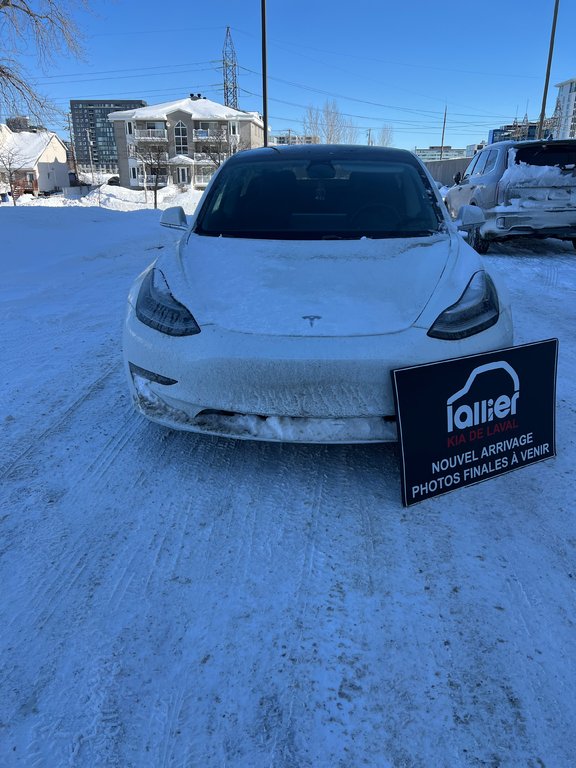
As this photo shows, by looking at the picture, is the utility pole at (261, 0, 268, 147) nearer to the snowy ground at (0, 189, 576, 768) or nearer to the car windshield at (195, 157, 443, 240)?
the car windshield at (195, 157, 443, 240)

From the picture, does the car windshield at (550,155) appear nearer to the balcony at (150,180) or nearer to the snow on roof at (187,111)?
the balcony at (150,180)

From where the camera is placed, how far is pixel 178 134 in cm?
6244

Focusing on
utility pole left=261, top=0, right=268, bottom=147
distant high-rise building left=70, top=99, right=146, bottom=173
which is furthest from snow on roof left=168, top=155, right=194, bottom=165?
distant high-rise building left=70, top=99, right=146, bottom=173

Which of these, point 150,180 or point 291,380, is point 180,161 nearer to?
point 150,180

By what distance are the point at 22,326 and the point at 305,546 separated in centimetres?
389

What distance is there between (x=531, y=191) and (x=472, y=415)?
6654mm

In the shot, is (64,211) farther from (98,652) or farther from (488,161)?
(98,652)

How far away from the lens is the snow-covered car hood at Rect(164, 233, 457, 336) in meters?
2.22

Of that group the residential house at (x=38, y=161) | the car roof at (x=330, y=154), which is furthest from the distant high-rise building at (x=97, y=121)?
the car roof at (x=330, y=154)

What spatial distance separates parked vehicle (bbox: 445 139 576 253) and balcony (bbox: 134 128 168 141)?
61.8 m

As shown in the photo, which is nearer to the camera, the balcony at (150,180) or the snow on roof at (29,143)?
the balcony at (150,180)

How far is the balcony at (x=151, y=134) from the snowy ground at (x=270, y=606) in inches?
2627

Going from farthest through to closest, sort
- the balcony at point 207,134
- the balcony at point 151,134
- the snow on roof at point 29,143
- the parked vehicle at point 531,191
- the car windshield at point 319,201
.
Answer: the snow on roof at point 29,143 < the balcony at point 151,134 < the balcony at point 207,134 < the parked vehicle at point 531,191 < the car windshield at point 319,201

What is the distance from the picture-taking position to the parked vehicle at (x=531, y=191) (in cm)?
748
